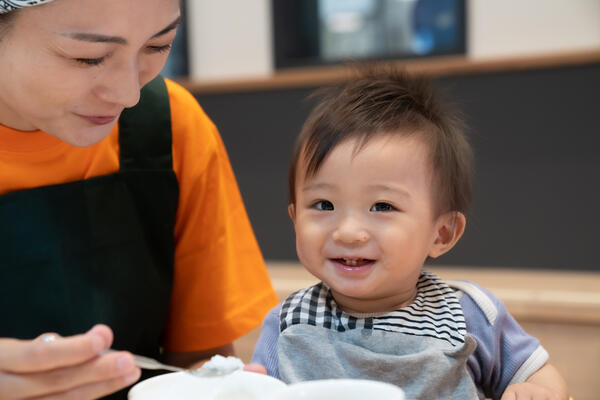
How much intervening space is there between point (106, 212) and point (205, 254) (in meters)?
0.22

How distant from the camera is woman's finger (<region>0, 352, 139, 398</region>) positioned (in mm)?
642

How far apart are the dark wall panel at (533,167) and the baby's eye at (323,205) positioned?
1.65 metres

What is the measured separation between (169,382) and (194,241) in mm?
520

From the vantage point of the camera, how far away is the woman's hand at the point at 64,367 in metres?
0.63

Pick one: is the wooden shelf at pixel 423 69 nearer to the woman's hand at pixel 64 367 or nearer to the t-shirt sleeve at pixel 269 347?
the t-shirt sleeve at pixel 269 347

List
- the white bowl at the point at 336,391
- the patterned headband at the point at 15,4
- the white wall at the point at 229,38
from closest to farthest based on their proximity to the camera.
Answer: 1. the white bowl at the point at 336,391
2. the patterned headband at the point at 15,4
3. the white wall at the point at 229,38

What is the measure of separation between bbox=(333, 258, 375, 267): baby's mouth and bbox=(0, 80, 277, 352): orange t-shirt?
14.4 inches

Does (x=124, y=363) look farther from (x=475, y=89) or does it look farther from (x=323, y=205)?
(x=475, y=89)

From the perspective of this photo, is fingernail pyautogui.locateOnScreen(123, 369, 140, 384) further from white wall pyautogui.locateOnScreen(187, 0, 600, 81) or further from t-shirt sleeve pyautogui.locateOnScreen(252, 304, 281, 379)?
white wall pyautogui.locateOnScreen(187, 0, 600, 81)

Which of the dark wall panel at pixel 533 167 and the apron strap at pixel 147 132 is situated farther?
the dark wall panel at pixel 533 167

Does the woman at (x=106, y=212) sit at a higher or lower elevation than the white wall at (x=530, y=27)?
lower

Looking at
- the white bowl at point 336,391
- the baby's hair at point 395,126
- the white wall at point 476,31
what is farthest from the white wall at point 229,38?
the white bowl at point 336,391

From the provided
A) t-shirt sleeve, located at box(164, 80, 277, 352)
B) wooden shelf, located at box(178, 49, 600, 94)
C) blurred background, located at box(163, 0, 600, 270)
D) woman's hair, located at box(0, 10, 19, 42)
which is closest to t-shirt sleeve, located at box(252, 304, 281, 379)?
t-shirt sleeve, located at box(164, 80, 277, 352)

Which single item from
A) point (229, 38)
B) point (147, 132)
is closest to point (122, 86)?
point (147, 132)
